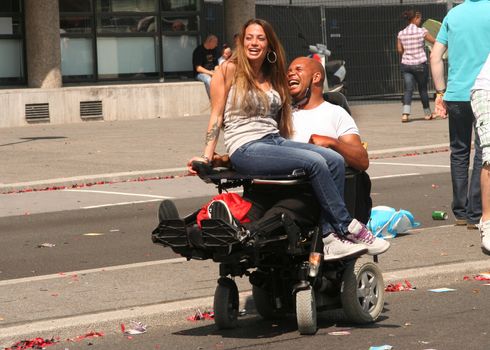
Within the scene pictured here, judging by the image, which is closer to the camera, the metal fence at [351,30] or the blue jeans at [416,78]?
the blue jeans at [416,78]

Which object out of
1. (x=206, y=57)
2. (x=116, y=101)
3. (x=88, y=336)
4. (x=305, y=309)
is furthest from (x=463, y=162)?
(x=116, y=101)

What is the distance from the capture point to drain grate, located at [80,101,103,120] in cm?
2509

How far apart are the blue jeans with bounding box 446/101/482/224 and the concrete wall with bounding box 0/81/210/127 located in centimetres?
1490

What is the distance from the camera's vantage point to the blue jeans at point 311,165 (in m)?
6.79

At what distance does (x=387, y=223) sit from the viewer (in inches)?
385

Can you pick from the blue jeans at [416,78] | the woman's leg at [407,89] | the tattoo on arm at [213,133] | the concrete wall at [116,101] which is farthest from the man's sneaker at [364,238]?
the concrete wall at [116,101]

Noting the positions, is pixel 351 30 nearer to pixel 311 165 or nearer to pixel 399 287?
pixel 399 287

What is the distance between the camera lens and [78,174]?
16109 millimetres

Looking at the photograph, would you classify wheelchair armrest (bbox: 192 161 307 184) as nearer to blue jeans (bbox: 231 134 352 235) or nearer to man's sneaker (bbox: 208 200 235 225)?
blue jeans (bbox: 231 134 352 235)

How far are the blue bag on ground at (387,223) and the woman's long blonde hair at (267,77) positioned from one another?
265 centimetres

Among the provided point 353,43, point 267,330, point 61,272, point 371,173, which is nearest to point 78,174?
point 371,173

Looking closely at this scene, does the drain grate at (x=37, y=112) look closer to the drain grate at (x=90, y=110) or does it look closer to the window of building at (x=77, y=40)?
the drain grate at (x=90, y=110)

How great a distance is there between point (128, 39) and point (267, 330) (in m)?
20.6

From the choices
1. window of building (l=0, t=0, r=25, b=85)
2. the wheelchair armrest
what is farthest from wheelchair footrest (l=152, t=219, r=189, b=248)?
window of building (l=0, t=0, r=25, b=85)
